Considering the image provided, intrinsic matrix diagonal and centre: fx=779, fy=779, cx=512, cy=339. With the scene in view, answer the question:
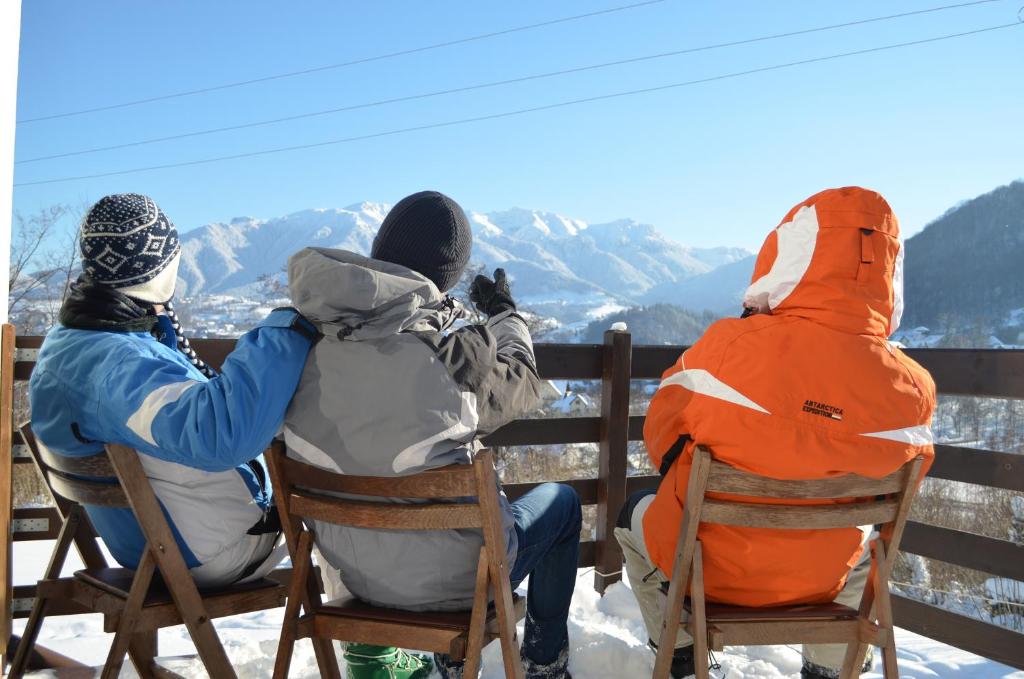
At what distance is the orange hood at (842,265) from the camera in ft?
6.72

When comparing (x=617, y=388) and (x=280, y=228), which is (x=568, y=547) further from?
(x=280, y=228)

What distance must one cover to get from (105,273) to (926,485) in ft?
23.1

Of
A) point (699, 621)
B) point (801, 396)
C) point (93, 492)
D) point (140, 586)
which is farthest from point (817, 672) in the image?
point (93, 492)

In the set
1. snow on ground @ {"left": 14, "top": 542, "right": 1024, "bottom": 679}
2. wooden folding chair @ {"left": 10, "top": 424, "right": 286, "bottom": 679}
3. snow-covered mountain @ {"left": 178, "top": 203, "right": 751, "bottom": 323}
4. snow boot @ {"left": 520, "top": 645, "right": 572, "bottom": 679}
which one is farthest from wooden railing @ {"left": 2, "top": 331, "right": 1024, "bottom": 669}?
snow-covered mountain @ {"left": 178, "top": 203, "right": 751, "bottom": 323}

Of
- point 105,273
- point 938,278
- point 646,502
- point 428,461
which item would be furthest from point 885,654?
point 938,278

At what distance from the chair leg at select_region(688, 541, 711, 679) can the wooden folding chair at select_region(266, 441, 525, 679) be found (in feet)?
1.53

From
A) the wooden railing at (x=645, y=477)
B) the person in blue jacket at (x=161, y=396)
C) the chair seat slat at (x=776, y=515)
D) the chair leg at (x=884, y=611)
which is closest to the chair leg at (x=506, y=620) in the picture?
the chair seat slat at (x=776, y=515)

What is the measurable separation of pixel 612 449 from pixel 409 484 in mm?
2545

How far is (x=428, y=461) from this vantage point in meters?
1.81

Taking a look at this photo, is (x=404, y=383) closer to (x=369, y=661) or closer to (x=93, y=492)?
(x=93, y=492)

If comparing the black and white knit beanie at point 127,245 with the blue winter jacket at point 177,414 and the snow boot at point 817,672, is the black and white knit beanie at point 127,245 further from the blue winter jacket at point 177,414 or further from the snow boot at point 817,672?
the snow boot at point 817,672

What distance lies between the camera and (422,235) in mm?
2010

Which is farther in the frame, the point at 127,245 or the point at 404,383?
the point at 127,245

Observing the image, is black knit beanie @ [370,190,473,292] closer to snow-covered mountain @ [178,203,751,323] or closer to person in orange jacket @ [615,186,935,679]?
person in orange jacket @ [615,186,935,679]
